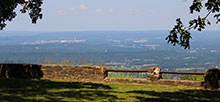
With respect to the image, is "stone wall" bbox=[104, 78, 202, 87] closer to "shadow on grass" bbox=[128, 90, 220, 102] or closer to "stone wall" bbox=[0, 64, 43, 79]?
"shadow on grass" bbox=[128, 90, 220, 102]

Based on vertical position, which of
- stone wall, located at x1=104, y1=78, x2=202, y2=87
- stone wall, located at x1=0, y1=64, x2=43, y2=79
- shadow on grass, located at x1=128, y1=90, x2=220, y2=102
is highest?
stone wall, located at x1=0, y1=64, x2=43, y2=79

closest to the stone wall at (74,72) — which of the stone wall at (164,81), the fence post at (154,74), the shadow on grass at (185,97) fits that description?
the stone wall at (164,81)

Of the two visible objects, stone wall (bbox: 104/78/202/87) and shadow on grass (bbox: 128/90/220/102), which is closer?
shadow on grass (bbox: 128/90/220/102)

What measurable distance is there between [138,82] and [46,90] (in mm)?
6952

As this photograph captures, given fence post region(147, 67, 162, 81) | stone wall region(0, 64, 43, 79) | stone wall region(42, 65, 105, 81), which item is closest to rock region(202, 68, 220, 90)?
fence post region(147, 67, 162, 81)

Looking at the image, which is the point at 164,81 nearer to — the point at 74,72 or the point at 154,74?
the point at 154,74

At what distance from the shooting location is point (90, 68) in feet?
74.5

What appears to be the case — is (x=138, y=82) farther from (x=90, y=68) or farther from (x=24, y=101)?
(x=24, y=101)

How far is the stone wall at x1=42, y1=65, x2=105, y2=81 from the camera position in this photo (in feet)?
74.5

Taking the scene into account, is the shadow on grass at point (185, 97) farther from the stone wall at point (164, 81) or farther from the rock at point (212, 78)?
the stone wall at point (164, 81)

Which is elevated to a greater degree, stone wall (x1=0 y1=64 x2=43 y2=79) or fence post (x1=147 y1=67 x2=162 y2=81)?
stone wall (x1=0 y1=64 x2=43 y2=79)

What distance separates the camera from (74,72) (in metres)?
23.1

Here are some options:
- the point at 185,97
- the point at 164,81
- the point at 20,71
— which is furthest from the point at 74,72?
the point at 185,97

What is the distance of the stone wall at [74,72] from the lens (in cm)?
2270
